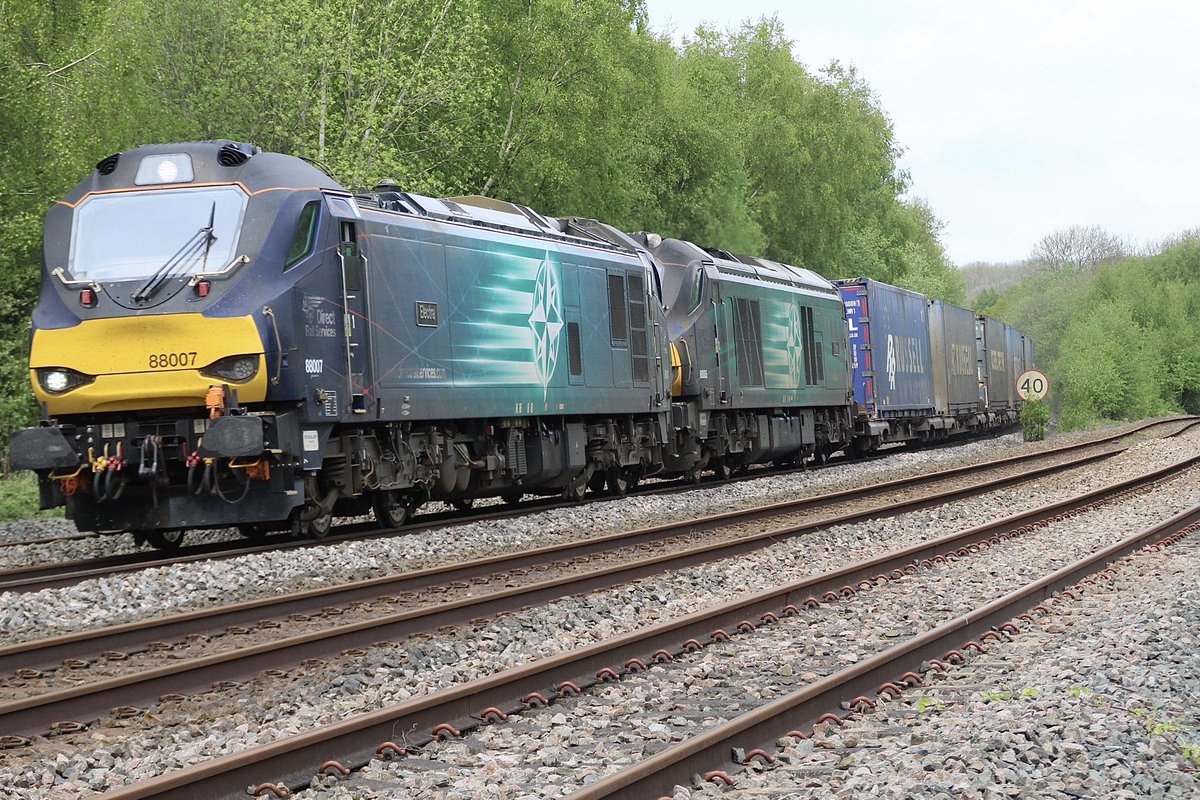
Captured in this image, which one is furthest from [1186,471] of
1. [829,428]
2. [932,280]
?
[932,280]

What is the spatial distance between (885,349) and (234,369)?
63.7 ft

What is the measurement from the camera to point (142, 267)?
1125 centimetres

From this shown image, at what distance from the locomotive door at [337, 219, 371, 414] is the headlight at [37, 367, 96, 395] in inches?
87.8

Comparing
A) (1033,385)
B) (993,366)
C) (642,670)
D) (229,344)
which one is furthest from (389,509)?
(993,366)

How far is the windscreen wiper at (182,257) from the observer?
437 inches

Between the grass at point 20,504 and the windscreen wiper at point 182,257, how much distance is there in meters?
7.63

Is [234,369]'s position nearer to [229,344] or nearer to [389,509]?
[229,344]

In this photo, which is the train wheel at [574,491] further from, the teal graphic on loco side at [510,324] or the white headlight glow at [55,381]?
the white headlight glow at [55,381]

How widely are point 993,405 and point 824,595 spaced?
33938 millimetres

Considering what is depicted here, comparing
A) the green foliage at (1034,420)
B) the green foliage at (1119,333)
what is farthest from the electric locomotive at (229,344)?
the green foliage at (1119,333)

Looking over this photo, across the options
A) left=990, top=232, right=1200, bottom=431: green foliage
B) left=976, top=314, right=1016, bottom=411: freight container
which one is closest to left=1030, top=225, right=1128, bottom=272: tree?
left=990, top=232, right=1200, bottom=431: green foliage

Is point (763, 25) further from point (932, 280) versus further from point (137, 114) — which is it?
point (137, 114)

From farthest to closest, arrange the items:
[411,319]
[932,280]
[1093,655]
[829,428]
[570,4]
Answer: [932,280], [570,4], [829,428], [411,319], [1093,655]

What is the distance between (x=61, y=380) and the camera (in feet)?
37.0
